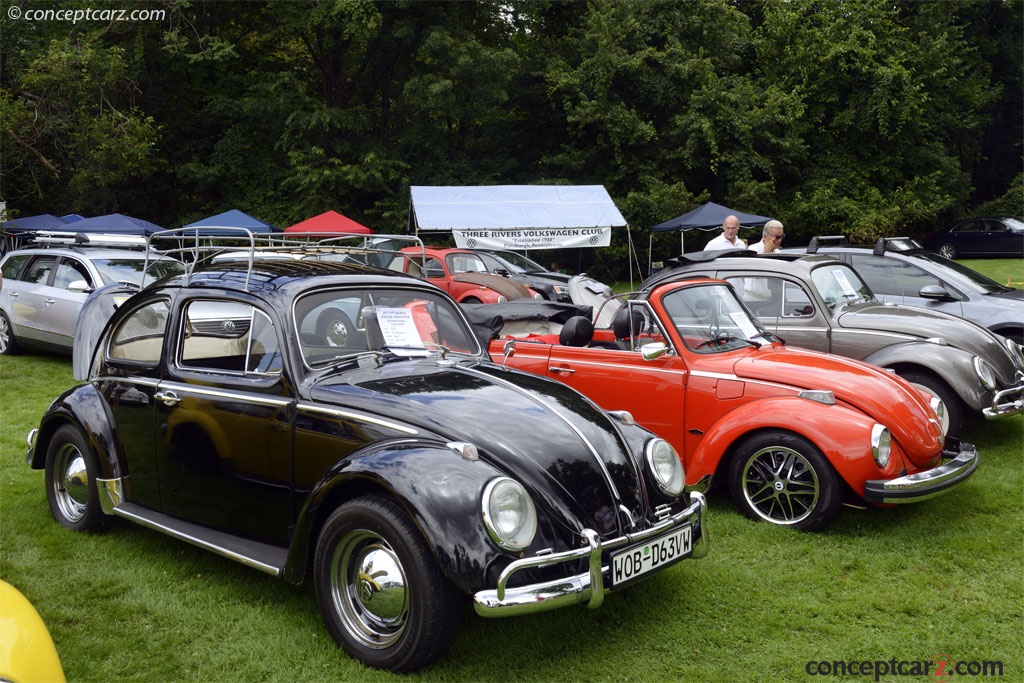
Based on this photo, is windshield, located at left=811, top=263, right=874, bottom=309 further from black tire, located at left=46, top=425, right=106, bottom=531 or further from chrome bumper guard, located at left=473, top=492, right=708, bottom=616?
black tire, located at left=46, top=425, right=106, bottom=531

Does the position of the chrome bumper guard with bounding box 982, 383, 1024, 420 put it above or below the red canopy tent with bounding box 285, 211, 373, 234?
below

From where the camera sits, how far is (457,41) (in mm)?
26828

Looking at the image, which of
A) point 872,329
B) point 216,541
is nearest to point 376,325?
point 216,541

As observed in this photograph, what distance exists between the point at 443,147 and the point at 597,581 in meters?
27.3

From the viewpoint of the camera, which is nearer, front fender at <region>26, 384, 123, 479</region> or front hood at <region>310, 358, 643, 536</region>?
A: front hood at <region>310, 358, 643, 536</region>

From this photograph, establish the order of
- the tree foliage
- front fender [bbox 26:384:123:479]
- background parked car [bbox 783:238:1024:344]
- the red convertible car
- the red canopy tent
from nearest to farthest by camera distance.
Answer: front fender [bbox 26:384:123:479] < the red convertible car < background parked car [bbox 783:238:1024:344] < the red canopy tent < the tree foliage

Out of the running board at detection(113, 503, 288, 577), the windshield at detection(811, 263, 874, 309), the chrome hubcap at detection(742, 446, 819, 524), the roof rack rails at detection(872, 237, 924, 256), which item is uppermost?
the roof rack rails at detection(872, 237, 924, 256)

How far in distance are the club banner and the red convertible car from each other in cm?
1221

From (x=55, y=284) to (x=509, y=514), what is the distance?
415 inches

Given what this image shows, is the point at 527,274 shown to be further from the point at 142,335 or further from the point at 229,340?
the point at 229,340

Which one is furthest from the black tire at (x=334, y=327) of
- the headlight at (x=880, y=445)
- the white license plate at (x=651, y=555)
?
the headlight at (x=880, y=445)

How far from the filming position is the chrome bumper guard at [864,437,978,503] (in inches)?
202

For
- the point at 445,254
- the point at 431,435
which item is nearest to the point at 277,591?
the point at 431,435
